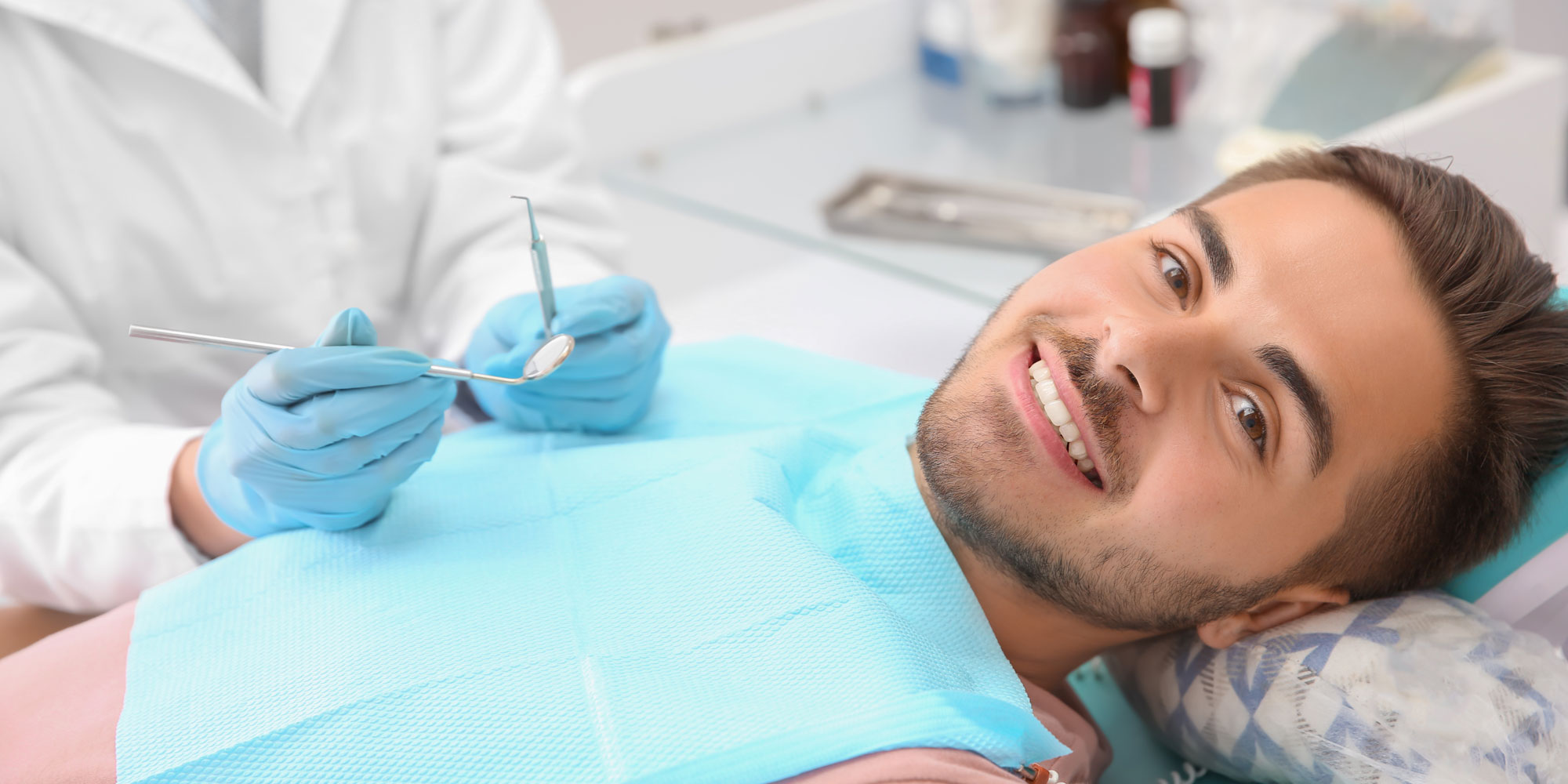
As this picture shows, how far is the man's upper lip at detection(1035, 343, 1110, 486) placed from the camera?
108 cm

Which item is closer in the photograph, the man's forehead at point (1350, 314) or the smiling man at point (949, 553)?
the smiling man at point (949, 553)

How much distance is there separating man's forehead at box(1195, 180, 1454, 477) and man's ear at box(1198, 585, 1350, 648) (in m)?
0.15

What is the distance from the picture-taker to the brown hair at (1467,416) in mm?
1127

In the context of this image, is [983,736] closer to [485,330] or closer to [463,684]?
[463,684]

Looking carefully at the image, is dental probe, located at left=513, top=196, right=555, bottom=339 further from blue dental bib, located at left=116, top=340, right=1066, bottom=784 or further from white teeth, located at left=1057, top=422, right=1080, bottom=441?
white teeth, located at left=1057, top=422, right=1080, bottom=441

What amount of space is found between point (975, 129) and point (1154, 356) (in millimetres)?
1423

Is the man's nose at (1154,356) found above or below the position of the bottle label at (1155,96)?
above

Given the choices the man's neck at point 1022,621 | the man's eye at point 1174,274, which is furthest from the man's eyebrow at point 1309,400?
the man's neck at point 1022,621

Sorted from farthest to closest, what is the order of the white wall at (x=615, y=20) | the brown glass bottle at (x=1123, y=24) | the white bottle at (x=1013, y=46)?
the white wall at (x=615, y=20) < the white bottle at (x=1013, y=46) < the brown glass bottle at (x=1123, y=24)

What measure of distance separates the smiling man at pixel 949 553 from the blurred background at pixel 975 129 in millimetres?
647

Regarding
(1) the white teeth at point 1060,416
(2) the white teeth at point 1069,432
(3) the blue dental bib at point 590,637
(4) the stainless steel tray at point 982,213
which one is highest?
(1) the white teeth at point 1060,416

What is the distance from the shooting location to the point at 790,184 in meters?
2.23

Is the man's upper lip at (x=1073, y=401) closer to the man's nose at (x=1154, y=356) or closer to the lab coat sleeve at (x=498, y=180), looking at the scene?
the man's nose at (x=1154, y=356)

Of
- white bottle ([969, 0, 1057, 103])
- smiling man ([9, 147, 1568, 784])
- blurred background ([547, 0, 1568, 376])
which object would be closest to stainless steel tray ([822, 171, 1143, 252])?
blurred background ([547, 0, 1568, 376])
